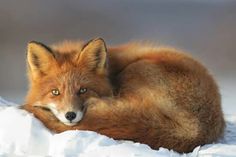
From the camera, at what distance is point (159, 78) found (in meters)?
4.36

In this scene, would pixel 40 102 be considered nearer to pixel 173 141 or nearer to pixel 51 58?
A: pixel 51 58

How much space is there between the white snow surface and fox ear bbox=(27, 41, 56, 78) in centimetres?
39

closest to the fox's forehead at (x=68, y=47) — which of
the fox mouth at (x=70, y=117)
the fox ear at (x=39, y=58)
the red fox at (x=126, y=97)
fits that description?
the red fox at (x=126, y=97)

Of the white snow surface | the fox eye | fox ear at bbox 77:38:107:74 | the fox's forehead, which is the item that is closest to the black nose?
the white snow surface

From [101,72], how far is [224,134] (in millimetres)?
1274

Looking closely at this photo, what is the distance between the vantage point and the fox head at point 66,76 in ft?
13.6

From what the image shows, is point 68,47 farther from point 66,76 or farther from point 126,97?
point 126,97

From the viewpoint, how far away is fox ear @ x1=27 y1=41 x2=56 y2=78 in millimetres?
4340

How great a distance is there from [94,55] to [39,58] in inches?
17.4

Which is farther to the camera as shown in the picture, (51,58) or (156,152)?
(51,58)

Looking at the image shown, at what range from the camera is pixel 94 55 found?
438 cm

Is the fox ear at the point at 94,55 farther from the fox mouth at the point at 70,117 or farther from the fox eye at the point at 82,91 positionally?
the fox mouth at the point at 70,117

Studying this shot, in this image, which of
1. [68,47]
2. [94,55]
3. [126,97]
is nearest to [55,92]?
[94,55]

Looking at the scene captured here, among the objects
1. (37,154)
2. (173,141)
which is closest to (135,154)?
(173,141)
